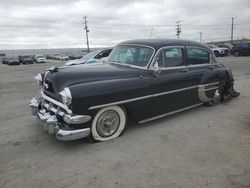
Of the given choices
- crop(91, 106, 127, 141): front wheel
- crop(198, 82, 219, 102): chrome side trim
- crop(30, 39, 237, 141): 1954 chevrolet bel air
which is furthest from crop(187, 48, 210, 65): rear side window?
crop(91, 106, 127, 141): front wheel

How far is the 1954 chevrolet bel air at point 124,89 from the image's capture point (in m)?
4.41

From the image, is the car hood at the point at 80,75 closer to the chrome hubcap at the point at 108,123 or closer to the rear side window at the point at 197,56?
the chrome hubcap at the point at 108,123

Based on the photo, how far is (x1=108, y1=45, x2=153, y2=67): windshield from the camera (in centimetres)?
554

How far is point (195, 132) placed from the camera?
5.18 m

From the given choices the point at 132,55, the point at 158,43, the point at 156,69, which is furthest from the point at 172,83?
the point at 132,55

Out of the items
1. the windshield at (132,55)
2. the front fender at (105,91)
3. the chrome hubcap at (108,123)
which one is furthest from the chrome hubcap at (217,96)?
the chrome hubcap at (108,123)

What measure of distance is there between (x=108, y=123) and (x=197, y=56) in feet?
10.3

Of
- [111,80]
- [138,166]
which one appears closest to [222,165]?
[138,166]

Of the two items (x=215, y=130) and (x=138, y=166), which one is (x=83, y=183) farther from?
(x=215, y=130)

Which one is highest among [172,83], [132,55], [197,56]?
[132,55]

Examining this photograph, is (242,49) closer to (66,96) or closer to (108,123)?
(108,123)

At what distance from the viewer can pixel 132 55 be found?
579 cm

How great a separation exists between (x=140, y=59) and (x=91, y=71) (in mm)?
1144

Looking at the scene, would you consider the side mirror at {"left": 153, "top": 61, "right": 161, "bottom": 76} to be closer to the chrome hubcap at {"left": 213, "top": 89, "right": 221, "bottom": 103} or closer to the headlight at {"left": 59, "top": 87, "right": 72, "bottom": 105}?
the headlight at {"left": 59, "top": 87, "right": 72, "bottom": 105}
